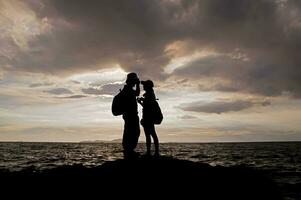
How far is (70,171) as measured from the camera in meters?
11.3

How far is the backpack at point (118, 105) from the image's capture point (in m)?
11.5

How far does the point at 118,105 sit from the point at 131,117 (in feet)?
2.20

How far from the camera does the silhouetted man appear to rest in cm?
1170

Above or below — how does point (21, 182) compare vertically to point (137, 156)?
below

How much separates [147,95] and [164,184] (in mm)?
3844

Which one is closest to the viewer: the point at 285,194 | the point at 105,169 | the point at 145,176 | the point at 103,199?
the point at 103,199

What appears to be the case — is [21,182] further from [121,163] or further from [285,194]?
[285,194]

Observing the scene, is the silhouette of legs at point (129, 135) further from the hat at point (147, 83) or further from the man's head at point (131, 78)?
the hat at point (147, 83)

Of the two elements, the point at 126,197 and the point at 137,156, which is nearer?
the point at 126,197

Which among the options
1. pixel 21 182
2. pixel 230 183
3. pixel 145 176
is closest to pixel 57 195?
pixel 21 182

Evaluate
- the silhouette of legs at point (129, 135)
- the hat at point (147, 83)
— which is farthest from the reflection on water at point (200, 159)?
the silhouette of legs at point (129, 135)

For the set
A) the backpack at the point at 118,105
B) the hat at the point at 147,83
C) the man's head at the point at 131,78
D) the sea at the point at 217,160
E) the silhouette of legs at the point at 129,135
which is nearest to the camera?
the backpack at the point at 118,105

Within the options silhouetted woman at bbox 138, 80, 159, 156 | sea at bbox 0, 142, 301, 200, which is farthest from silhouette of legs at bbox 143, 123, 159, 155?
sea at bbox 0, 142, 301, 200

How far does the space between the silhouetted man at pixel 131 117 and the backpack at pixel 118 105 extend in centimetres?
17
